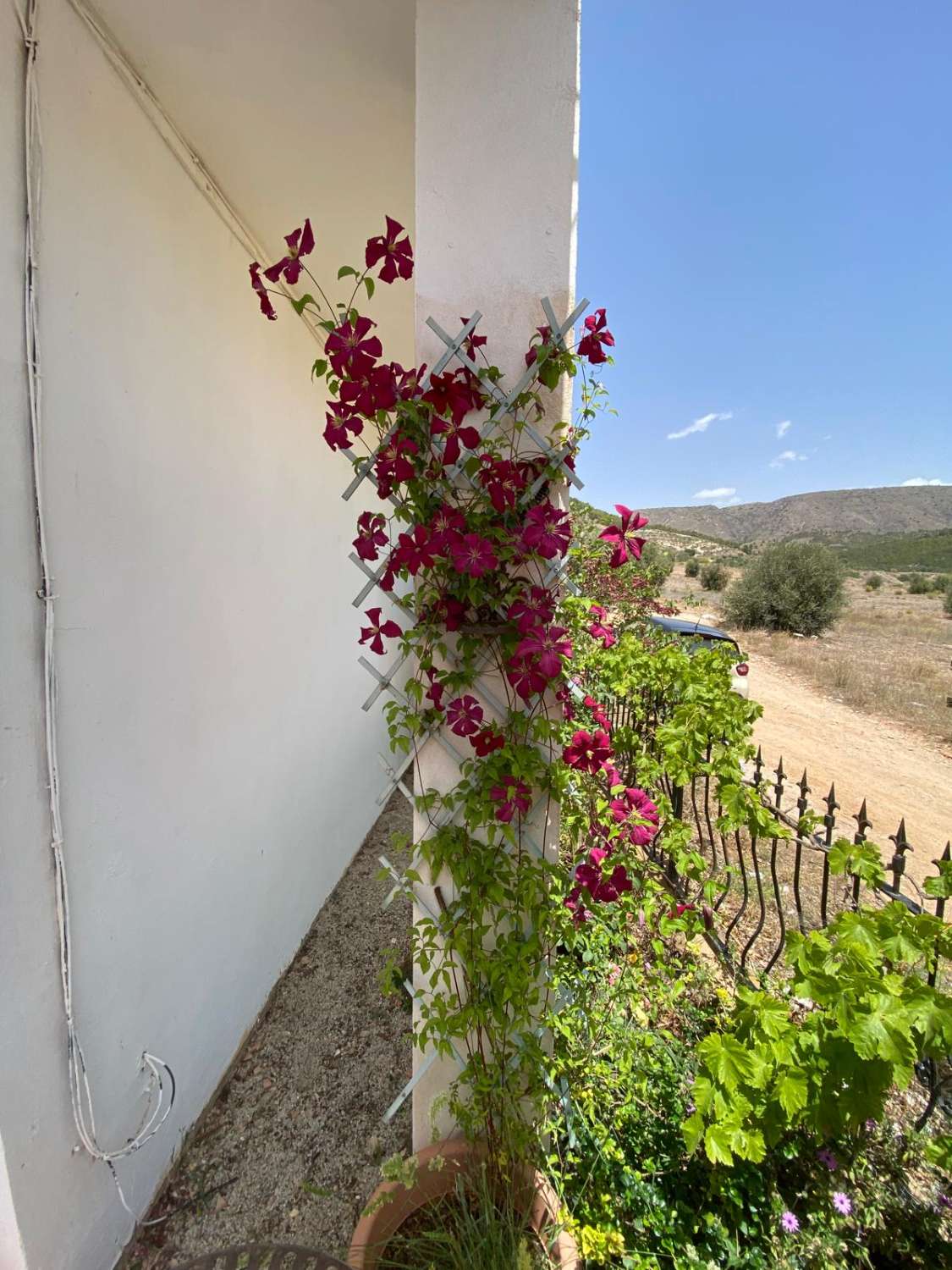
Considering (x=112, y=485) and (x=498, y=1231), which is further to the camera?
(x=112, y=485)

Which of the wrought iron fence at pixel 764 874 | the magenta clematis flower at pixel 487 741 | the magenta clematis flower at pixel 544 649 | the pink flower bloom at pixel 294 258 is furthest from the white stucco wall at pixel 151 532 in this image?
the wrought iron fence at pixel 764 874

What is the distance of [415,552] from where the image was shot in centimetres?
112

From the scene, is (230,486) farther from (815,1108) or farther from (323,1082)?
(815,1108)

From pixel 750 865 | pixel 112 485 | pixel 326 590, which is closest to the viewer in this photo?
pixel 112 485

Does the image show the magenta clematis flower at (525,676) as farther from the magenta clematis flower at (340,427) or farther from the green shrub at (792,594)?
the green shrub at (792,594)

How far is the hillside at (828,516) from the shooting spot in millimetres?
43000

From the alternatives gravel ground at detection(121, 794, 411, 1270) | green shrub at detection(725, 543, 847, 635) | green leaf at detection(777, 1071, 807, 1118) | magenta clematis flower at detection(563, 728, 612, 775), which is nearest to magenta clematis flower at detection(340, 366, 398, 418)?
magenta clematis flower at detection(563, 728, 612, 775)

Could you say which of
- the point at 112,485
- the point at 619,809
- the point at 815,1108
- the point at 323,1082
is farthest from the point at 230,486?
the point at 815,1108

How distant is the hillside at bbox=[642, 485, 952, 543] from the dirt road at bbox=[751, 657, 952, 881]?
36614mm

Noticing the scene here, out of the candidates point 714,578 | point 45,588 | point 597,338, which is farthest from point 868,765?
point 714,578

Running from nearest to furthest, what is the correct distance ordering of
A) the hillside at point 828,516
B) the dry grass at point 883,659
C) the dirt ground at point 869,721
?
the dirt ground at point 869,721
the dry grass at point 883,659
the hillside at point 828,516

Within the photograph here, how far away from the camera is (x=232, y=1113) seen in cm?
187

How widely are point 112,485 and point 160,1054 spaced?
168cm

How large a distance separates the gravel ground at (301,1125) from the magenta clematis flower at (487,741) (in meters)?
0.73
